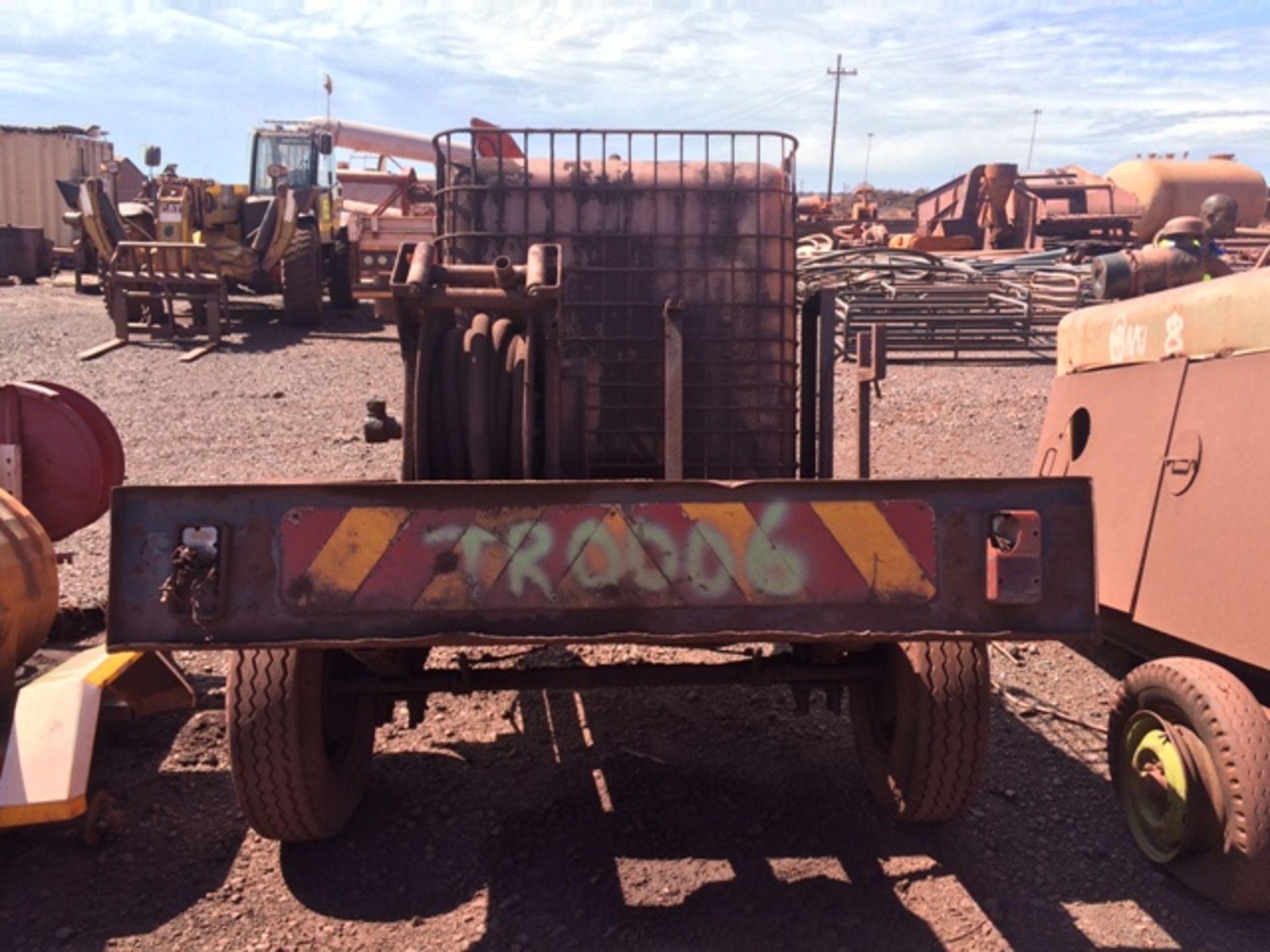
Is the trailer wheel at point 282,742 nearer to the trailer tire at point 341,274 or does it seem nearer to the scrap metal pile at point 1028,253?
the scrap metal pile at point 1028,253

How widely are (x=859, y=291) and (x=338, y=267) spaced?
347 inches

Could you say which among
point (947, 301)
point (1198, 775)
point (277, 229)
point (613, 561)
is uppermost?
point (277, 229)

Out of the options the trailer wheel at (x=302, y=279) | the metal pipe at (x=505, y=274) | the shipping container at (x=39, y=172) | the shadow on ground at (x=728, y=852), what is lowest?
the shadow on ground at (x=728, y=852)

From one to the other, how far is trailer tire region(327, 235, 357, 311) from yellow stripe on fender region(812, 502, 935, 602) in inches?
663

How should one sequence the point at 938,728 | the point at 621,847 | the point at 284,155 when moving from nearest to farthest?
the point at 938,728, the point at 621,847, the point at 284,155

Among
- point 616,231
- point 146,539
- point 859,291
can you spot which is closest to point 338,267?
point 859,291

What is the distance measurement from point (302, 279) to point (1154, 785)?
14.8 m

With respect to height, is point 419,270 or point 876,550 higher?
point 419,270

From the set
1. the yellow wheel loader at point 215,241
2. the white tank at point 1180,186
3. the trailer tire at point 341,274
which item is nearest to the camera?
the yellow wheel loader at point 215,241

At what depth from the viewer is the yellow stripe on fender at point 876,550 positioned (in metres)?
2.64

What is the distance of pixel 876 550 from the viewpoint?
265 cm

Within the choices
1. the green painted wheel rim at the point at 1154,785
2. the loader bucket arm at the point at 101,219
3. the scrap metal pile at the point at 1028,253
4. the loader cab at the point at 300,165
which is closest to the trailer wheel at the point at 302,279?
the loader cab at the point at 300,165

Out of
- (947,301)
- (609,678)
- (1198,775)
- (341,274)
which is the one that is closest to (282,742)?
(609,678)

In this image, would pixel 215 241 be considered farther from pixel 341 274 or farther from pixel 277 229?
pixel 341 274
